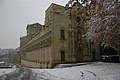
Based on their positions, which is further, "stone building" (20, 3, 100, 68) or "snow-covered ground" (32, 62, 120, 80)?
"stone building" (20, 3, 100, 68)

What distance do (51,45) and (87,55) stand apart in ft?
25.6

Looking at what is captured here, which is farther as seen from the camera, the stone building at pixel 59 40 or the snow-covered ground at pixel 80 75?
the stone building at pixel 59 40

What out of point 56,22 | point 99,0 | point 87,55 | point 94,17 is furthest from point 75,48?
point 99,0

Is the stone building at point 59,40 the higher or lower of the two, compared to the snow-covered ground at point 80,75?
higher

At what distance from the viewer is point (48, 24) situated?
36.1 meters

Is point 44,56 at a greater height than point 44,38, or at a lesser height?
lesser

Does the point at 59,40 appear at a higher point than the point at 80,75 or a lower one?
higher

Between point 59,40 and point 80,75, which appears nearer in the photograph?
point 80,75

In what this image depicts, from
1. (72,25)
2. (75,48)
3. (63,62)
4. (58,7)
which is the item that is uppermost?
(58,7)

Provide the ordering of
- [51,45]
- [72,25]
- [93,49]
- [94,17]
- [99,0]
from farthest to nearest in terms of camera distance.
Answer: [93,49]
[72,25]
[51,45]
[94,17]
[99,0]

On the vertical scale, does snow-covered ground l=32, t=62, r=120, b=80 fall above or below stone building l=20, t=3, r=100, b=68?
below

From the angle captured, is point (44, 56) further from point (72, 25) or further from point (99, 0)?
point (99, 0)

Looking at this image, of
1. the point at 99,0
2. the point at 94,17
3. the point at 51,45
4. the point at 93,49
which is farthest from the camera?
the point at 93,49

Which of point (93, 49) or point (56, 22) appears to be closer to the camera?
point (56, 22)
